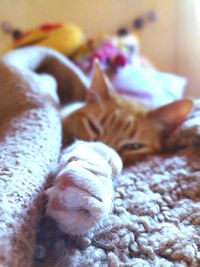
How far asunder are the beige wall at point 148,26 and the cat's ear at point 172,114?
118cm

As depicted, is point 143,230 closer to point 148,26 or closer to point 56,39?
point 56,39

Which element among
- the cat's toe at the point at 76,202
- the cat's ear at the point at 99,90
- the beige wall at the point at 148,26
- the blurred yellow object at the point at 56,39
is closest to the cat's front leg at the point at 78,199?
the cat's toe at the point at 76,202

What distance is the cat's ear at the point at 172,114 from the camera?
942 mm

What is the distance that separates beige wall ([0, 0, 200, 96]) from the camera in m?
2.11

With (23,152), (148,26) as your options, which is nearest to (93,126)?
(23,152)

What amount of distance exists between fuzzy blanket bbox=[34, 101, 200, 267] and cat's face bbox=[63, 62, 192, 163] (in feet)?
0.82

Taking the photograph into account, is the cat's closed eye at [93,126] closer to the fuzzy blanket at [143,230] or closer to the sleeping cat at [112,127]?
the sleeping cat at [112,127]

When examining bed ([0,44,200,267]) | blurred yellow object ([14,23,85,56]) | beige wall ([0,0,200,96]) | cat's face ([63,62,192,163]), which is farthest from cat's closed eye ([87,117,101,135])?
beige wall ([0,0,200,96])

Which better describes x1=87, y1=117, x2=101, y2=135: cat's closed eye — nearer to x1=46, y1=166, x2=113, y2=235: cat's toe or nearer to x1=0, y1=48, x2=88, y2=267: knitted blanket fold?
x1=0, y1=48, x2=88, y2=267: knitted blanket fold

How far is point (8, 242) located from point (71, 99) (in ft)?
3.03

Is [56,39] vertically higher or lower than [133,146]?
higher

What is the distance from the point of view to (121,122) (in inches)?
40.3

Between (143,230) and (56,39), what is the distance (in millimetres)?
1257

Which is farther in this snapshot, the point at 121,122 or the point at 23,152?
the point at 121,122
